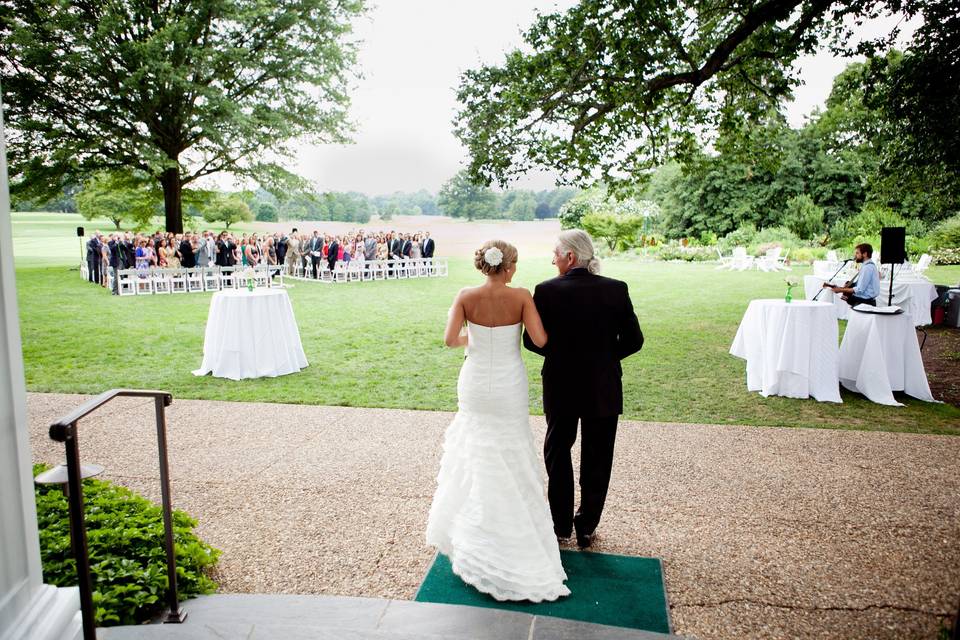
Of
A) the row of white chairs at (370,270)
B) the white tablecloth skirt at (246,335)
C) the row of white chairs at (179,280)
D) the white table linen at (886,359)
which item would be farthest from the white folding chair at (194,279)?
the white table linen at (886,359)

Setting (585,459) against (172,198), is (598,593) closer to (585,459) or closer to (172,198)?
(585,459)

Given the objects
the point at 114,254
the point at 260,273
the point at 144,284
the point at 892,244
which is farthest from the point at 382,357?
the point at 114,254

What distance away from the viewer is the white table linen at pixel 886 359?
8148 millimetres

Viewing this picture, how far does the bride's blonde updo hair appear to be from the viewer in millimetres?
3684

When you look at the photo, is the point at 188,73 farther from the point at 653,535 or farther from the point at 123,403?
the point at 653,535

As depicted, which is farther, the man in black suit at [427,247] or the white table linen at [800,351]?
the man in black suit at [427,247]

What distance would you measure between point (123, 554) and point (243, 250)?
21.0 m

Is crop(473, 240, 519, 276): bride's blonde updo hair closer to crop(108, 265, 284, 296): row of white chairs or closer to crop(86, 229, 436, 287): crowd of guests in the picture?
crop(108, 265, 284, 296): row of white chairs

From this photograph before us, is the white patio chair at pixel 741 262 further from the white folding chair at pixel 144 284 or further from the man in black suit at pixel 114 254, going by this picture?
the man in black suit at pixel 114 254

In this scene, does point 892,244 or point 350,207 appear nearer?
point 892,244

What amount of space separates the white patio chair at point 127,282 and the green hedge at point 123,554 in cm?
1678

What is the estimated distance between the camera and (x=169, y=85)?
2619 cm

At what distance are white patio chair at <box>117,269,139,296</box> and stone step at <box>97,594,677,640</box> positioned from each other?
18.4 metres

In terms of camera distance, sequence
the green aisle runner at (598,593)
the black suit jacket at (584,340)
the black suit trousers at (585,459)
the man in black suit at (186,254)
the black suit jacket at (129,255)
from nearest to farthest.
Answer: the green aisle runner at (598,593), the black suit jacket at (584,340), the black suit trousers at (585,459), the black suit jacket at (129,255), the man in black suit at (186,254)
